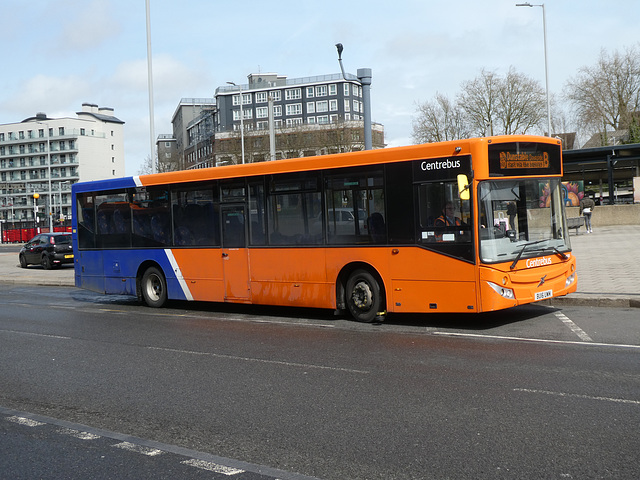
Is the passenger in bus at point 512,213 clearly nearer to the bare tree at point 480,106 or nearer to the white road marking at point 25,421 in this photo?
the white road marking at point 25,421

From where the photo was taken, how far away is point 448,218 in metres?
10.6

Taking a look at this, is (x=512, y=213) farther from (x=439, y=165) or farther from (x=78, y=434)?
(x=78, y=434)

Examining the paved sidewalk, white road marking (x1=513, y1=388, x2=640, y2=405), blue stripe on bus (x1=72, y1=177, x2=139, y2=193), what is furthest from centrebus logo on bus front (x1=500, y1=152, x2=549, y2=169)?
blue stripe on bus (x1=72, y1=177, x2=139, y2=193)

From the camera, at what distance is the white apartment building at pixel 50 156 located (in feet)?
428

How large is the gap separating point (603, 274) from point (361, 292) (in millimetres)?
7321

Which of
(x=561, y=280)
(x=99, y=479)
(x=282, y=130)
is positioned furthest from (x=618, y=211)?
(x=282, y=130)

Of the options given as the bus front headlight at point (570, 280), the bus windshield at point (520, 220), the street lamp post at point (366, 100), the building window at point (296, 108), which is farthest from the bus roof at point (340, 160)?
the building window at point (296, 108)

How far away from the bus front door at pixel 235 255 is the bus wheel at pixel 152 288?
2.30 m

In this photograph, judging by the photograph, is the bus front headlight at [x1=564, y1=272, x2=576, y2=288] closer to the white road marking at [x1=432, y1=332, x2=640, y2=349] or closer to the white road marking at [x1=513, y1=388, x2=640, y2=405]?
the white road marking at [x1=432, y1=332, x2=640, y2=349]

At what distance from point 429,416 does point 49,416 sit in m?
3.39

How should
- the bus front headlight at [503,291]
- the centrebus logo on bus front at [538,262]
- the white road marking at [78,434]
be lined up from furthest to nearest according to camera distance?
the centrebus logo on bus front at [538,262] → the bus front headlight at [503,291] → the white road marking at [78,434]

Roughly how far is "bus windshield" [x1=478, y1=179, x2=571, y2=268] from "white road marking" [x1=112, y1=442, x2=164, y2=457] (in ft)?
20.7

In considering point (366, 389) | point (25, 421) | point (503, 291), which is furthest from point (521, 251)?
point (25, 421)

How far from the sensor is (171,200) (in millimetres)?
14703
